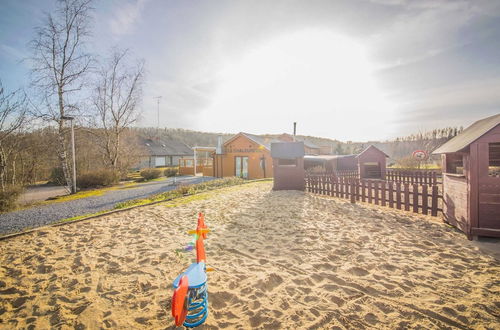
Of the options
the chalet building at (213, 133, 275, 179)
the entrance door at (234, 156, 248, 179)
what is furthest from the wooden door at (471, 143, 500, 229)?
the entrance door at (234, 156, 248, 179)

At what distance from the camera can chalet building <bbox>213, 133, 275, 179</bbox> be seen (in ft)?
Answer: 72.8

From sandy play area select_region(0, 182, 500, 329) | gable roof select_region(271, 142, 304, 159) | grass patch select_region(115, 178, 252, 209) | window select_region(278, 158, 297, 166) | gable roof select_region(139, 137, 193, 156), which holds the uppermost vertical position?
gable roof select_region(139, 137, 193, 156)

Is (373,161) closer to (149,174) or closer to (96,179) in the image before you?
(96,179)

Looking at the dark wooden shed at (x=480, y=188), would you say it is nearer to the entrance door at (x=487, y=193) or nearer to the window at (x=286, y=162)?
the entrance door at (x=487, y=193)

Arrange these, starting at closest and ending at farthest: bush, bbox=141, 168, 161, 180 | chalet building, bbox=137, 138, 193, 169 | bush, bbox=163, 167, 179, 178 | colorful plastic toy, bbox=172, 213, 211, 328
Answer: colorful plastic toy, bbox=172, 213, 211, 328 < bush, bbox=141, 168, 161, 180 < bush, bbox=163, 167, 179, 178 < chalet building, bbox=137, 138, 193, 169

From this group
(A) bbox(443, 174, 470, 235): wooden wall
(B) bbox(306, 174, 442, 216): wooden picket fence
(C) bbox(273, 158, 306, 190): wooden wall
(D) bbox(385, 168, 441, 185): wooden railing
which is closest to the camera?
(A) bbox(443, 174, 470, 235): wooden wall

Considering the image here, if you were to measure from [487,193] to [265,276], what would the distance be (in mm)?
5544

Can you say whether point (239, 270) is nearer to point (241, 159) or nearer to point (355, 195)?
point (355, 195)

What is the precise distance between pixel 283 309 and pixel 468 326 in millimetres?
2159

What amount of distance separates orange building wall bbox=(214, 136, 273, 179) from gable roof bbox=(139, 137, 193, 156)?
24383mm

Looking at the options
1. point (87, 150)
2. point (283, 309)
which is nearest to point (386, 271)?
point (283, 309)

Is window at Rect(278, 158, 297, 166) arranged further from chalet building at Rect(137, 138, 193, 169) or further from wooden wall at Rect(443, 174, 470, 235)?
chalet building at Rect(137, 138, 193, 169)

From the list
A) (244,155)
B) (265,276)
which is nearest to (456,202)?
(265,276)

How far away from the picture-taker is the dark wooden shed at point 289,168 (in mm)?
12781
